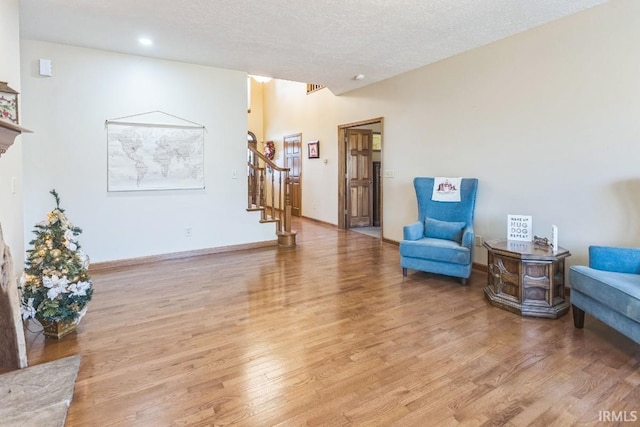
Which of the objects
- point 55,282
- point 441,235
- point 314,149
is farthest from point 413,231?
point 314,149

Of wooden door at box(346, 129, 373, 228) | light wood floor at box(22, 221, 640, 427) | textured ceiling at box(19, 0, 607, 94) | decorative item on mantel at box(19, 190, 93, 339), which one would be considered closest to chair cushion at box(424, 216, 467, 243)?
light wood floor at box(22, 221, 640, 427)

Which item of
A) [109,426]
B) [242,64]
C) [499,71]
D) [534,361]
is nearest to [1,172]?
[109,426]

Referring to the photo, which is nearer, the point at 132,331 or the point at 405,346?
the point at 405,346

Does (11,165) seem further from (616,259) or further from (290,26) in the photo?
(616,259)

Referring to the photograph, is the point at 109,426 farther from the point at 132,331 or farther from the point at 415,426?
the point at 415,426

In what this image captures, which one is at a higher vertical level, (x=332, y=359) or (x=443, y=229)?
(x=443, y=229)

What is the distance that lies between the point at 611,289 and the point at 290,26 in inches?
132

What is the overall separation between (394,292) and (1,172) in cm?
319

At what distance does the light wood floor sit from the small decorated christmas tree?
210 mm

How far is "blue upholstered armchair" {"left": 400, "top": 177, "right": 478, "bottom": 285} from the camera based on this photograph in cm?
355

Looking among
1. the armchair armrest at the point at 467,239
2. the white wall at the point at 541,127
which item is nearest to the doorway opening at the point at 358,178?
the white wall at the point at 541,127

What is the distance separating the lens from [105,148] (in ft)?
13.8

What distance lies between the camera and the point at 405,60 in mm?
4438

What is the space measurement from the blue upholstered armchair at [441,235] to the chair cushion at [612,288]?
105 cm
